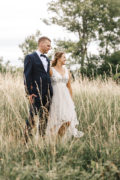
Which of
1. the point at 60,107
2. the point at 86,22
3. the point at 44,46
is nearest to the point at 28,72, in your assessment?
the point at 44,46

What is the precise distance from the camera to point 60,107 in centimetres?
415

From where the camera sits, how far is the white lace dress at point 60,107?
13.5 feet

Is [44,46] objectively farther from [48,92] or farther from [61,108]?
[61,108]

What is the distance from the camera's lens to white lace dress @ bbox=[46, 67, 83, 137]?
410 cm

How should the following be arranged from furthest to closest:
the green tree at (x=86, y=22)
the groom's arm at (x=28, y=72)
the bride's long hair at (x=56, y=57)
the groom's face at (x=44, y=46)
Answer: the green tree at (x=86, y=22) < the bride's long hair at (x=56, y=57) < the groom's face at (x=44, y=46) < the groom's arm at (x=28, y=72)

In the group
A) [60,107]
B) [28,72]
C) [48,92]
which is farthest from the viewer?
[60,107]

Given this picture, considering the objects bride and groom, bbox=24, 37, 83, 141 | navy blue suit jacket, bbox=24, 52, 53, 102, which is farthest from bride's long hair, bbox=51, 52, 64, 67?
navy blue suit jacket, bbox=24, 52, 53, 102

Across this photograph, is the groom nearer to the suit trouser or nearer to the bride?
the suit trouser

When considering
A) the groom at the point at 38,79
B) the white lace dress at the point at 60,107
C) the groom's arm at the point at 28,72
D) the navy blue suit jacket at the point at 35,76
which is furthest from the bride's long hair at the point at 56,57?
the groom's arm at the point at 28,72

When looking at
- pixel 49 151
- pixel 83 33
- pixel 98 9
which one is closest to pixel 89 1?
pixel 98 9

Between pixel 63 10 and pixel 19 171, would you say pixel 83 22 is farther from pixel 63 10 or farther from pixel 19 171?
pixel 19 171

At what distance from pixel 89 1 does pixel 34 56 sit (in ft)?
60.2

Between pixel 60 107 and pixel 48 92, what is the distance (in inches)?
13.4

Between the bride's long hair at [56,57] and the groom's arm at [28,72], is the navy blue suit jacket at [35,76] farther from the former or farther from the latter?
the bride's long hair at [56,57]
